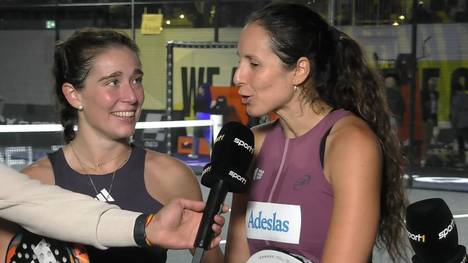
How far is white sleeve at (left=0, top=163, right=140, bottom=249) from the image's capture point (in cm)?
148

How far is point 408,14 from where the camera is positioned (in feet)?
37.2

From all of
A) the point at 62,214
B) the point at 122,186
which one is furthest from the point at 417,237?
the point at 62,214

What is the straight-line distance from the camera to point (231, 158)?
5.82ft

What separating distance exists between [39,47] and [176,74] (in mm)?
2124

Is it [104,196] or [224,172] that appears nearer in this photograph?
[224,172]

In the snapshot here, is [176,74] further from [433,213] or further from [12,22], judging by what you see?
[433,213]

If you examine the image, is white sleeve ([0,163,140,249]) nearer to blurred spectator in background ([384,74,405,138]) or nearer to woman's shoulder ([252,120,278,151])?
woman's shoulder ([252,120,278,151])

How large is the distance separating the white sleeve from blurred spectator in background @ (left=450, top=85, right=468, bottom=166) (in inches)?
400

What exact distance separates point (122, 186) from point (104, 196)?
52mm

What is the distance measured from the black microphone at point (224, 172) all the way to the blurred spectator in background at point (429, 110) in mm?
9726

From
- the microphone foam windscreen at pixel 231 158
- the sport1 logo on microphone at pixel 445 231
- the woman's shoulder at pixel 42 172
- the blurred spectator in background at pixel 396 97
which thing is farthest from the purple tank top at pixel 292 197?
the blurred spectator in background at pixel 396 97

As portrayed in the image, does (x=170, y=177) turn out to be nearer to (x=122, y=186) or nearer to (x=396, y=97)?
(x=122, y=186)

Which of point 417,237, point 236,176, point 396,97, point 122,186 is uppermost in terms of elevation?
point 236,176

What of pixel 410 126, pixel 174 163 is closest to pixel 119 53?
pixel 174 163
